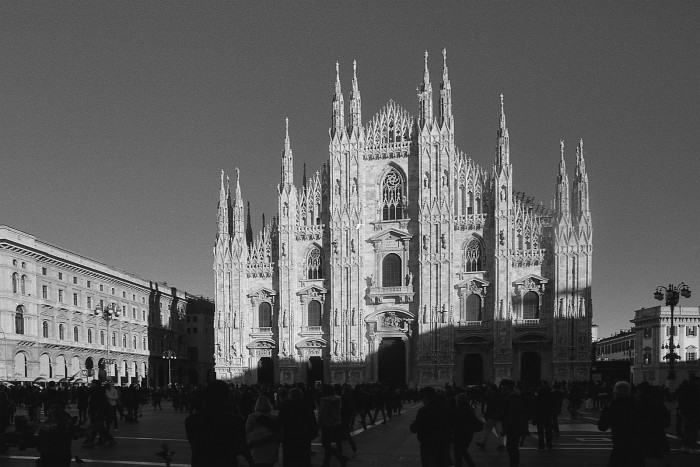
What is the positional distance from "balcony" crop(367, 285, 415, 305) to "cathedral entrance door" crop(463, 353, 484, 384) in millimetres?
6159

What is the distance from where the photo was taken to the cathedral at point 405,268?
58062 mm

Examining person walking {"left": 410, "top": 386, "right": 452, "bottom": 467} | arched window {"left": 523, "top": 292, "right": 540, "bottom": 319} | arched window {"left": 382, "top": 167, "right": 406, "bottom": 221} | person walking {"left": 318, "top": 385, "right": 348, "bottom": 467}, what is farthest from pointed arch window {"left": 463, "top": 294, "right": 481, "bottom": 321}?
person walking {"left": 410, "top": 386, "right": 452, "bottom": 467}

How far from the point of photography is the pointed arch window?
5950 cm

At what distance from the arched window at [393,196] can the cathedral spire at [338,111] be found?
528 centimetres

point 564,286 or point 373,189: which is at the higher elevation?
point 373,189

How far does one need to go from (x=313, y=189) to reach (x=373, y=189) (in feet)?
17.2

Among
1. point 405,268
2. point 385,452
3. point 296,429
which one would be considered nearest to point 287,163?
point 405,268

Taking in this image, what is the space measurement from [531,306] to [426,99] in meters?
17.3

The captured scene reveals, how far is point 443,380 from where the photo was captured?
5866 cm

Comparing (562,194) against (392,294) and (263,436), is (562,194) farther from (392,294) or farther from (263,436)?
(263,436)

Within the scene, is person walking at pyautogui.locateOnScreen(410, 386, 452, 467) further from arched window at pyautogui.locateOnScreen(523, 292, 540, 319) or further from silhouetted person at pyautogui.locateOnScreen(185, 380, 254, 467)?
arched window at pyautogui.locateOnScreen(523, 292, 540, 319)

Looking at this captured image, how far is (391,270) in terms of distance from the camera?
62.2 meters

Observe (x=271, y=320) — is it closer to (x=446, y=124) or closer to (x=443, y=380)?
(x=443, y=380)

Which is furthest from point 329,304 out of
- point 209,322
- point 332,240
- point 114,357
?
point 209,322
